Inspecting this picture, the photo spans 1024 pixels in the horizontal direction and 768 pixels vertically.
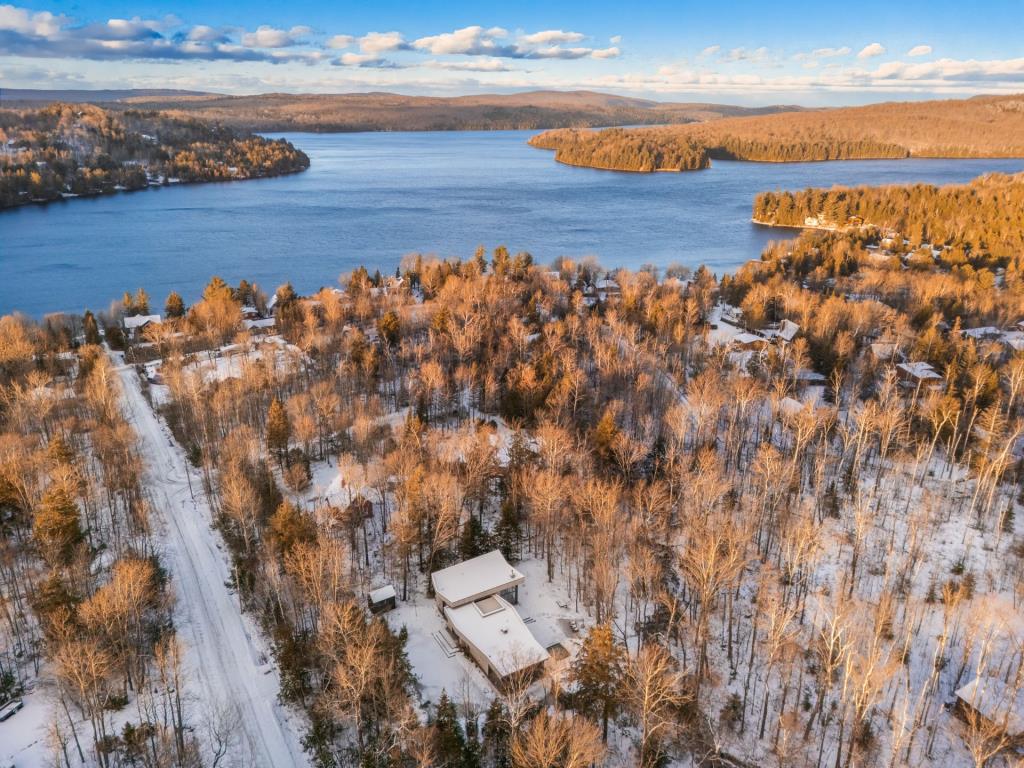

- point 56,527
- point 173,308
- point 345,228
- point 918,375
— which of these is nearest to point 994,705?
point 918,375

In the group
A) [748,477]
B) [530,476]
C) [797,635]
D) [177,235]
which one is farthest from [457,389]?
[177,235]

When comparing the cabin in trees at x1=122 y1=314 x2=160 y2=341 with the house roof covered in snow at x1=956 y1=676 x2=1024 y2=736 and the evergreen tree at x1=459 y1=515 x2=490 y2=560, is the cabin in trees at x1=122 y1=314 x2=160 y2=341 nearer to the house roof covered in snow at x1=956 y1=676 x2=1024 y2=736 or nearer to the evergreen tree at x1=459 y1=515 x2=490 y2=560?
the evergreen tree at x1=459 y1=515 x2=490 y2=560

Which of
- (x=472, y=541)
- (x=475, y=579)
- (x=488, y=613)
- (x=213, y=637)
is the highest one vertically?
Result: (x=472, y=541)

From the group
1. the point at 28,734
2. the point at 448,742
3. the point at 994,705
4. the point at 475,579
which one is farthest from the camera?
the point at 475,579

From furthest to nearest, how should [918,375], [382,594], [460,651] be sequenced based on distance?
[918,375]
[382,594]
[460,651]

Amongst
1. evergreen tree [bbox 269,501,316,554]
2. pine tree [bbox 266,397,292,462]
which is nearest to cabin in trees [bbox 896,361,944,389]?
evergreen tree [bbox 269,501,316,554]

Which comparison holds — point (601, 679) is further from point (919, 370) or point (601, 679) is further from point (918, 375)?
point (919, 370)

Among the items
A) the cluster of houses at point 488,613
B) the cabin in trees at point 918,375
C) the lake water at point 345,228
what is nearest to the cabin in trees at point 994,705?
the cluster of houses at point 488,613
